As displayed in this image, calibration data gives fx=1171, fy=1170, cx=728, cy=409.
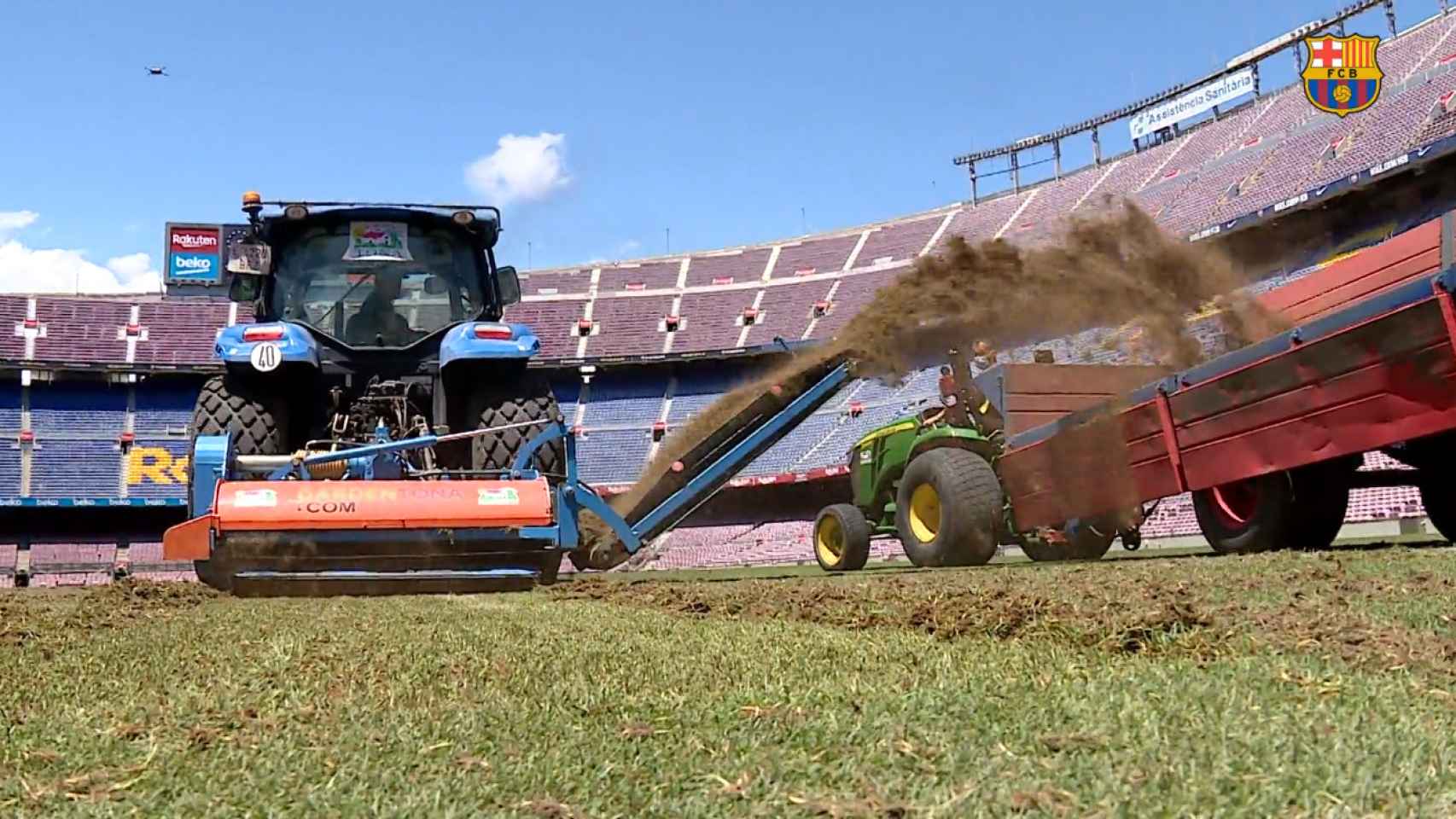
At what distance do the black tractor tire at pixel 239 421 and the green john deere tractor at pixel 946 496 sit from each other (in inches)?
208

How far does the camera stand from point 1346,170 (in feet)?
94.2

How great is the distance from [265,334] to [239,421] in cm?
61

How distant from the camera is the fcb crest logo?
110 feet

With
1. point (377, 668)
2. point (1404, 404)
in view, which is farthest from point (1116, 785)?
point (1404, 404)

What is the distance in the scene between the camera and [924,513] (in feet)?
34.7

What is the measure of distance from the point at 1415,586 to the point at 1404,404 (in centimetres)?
242

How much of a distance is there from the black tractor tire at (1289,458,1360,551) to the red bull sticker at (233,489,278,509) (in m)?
6.64

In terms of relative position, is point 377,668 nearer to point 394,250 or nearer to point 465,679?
point 465,679

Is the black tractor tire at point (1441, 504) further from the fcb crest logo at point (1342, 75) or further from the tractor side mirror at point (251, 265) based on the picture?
the fcb crest logo at point (1342, 75)

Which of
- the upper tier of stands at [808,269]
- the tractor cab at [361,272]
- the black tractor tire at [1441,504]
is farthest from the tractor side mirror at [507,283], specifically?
the upper tier of stands at [808,269]

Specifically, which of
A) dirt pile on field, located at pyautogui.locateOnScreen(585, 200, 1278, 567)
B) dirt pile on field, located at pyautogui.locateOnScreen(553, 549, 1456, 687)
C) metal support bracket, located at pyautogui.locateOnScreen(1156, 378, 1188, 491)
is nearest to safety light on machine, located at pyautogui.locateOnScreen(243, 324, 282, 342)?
dirt pile on field, located at pyautogui.locateOnScreen(553, 549, 1456, 687)

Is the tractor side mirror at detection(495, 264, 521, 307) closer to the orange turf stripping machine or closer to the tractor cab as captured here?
the tractor cab

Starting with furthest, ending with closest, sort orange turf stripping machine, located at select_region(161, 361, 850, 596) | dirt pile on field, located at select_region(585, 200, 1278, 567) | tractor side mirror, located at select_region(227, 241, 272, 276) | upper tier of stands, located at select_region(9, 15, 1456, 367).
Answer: upper tier of stands, located at select_region(9, 15, 1456, 367), dirt pile on field, located at select_region(585, 200, 1278, 567), tractor side mirror, located at select_region(227, 241, 272, 276), orange turf stripping machine, located at select_region(161, 361, 850, 596)

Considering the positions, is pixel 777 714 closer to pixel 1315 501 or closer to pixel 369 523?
pixel 369 523
